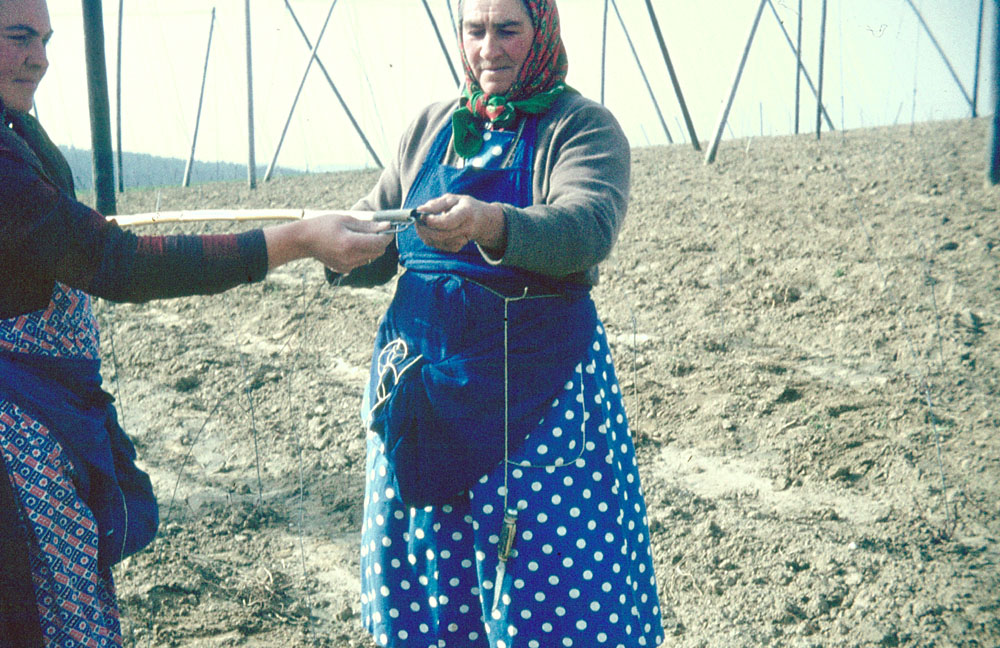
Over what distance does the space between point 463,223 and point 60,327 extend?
82 cm

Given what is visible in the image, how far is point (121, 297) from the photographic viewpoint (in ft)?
4.51

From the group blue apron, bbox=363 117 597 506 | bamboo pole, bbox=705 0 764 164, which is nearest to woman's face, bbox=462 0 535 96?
blue apron, bbox=363 117 597 506

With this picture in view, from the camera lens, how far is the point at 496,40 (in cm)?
165

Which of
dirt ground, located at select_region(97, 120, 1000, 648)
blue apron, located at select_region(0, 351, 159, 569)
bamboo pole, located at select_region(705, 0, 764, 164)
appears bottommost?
dirt ground, located at select_region(97, 120, 1000, 648)

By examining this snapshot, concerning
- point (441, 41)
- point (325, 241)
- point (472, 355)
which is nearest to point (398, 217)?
point (325, 241)

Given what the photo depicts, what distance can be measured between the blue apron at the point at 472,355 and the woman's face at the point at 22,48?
2.55ft

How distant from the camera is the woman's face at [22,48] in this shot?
148 cm

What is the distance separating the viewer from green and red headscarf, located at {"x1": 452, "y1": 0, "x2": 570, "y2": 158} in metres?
1.66

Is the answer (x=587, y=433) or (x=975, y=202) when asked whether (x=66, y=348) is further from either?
(x=975, y=202)

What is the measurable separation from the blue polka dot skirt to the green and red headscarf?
0.50 m

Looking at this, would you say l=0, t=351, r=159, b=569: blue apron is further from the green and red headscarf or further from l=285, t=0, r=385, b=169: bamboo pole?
l=285, t=0, r=385, b=169: bamboo pole

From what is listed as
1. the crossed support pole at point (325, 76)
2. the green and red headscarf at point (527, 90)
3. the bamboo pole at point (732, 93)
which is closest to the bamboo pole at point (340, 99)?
the crossed support pole at point (325, 76)

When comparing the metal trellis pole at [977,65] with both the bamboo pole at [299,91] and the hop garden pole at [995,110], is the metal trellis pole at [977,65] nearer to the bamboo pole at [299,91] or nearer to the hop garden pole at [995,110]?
the hop garden pole at [995,110]

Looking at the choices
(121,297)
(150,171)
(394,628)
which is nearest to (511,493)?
(394,628)
